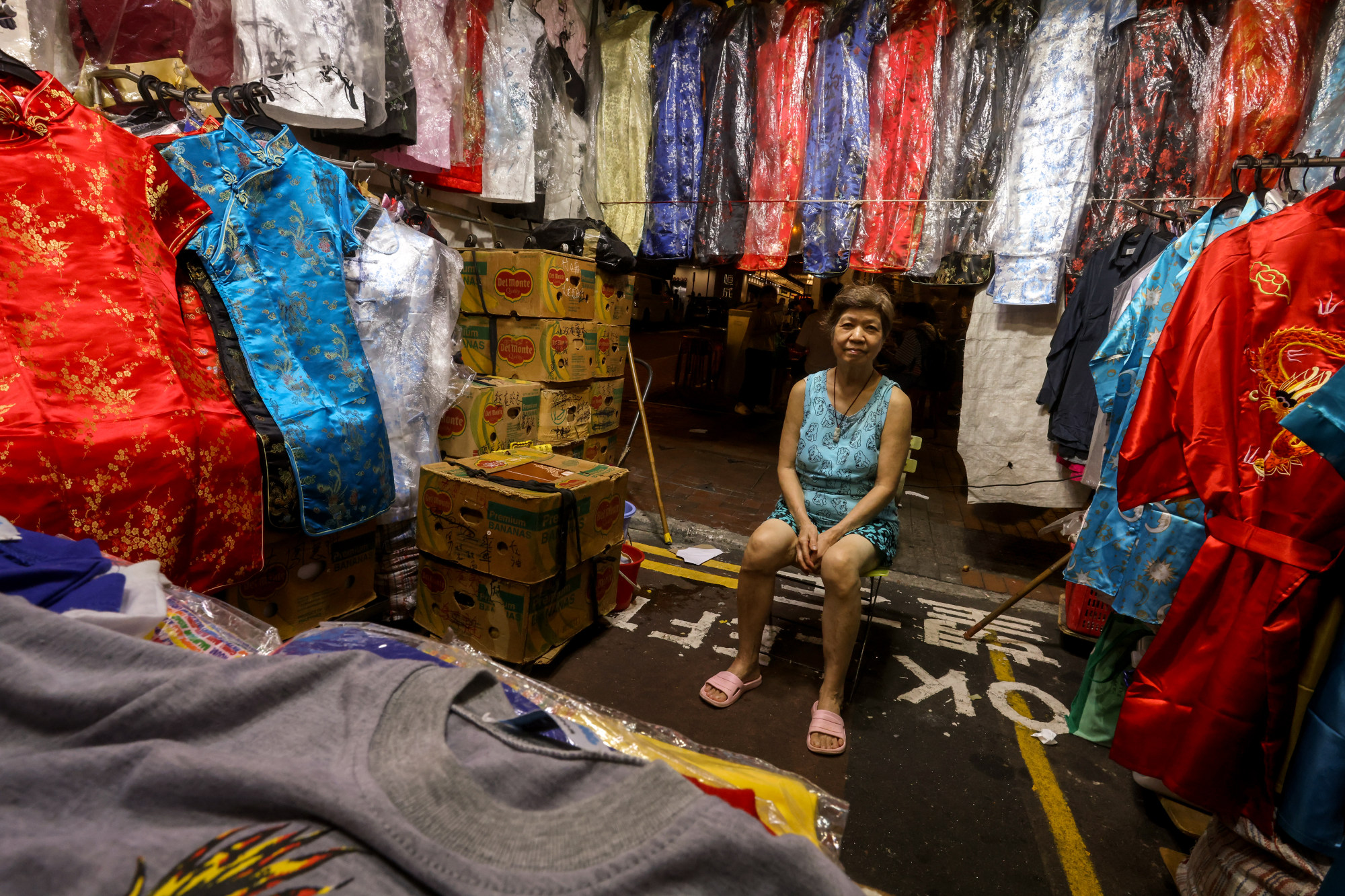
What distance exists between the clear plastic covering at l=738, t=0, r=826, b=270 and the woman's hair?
1666 mm

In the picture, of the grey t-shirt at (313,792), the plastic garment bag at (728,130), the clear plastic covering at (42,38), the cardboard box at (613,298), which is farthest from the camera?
the plastic garment bag at (728,130)

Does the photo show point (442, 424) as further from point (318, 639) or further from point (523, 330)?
point (318, 639)

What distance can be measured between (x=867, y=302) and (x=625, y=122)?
116 inches

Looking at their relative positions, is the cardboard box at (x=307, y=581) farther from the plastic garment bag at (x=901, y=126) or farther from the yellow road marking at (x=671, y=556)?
the plastic garment bag at (x=901, y=126)

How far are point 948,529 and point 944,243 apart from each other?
6.90ft

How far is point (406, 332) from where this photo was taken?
2.44m

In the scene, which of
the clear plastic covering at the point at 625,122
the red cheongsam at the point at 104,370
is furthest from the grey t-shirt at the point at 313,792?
the clear plastic covering at the point at 625,122

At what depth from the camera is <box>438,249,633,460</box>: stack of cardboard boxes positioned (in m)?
2.97

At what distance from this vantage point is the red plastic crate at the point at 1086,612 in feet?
9.24

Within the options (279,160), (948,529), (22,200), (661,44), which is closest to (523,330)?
(279,160)

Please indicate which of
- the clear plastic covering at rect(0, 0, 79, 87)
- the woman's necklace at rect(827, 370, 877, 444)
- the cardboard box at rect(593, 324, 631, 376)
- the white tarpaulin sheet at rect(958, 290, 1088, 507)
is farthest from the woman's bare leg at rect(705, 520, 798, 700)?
the clear plastic covering at rect(0, 0, 79, 87)

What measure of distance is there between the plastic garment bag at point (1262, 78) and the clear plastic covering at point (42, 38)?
4.80 meters

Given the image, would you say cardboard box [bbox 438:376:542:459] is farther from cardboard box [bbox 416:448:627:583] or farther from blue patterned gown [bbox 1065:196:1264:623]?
blue patterned gown [bbox 1065:196:1264:623]

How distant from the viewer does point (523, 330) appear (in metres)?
3.35
